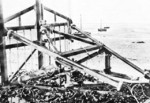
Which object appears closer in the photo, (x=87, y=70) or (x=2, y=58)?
(x=87, y=70)

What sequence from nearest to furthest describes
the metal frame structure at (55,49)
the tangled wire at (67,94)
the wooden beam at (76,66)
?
1. the wooden beam at (76,66)
2. the metal frame structure at (55,49)
3. the tangled wire at (67,94)

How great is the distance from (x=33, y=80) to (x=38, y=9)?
7.35 feet

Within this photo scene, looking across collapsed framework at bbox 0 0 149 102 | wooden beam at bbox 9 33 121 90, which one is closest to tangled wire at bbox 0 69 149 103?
collapsed framework at bbox 0 0 149 102

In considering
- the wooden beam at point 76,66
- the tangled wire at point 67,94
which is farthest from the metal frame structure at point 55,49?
the tangled wire at point 67,94

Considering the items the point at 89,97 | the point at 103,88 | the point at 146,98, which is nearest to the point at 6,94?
the point at 89,97

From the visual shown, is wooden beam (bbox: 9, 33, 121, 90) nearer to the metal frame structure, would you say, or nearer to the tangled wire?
the metal frame structure

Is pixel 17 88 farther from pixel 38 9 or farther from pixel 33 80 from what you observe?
pixel 38 9

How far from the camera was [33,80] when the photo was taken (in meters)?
5.82

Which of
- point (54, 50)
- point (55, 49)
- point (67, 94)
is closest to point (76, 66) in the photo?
point (67, 94)

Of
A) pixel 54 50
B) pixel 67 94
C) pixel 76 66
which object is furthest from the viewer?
pixel 54 50

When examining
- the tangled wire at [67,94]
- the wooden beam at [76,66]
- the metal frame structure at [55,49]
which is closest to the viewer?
the wooden beam at [76,66]

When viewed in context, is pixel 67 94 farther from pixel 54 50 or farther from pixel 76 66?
pixel 54 50

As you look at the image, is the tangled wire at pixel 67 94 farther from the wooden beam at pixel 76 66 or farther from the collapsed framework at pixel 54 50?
the wooden beam at pixel 76 66

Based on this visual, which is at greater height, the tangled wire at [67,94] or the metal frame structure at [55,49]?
the metal frame structure at [55,49]
